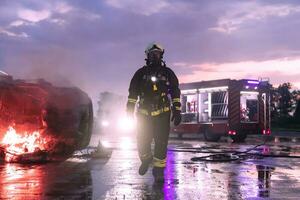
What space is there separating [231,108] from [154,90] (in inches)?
673

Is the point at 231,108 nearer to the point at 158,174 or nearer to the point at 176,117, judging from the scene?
the point at 176,117

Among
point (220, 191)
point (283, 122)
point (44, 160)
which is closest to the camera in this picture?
point (220, 191)

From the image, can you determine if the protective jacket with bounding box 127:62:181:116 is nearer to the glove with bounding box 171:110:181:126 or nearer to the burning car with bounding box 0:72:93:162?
the glove with bounding box 171:110:181:126

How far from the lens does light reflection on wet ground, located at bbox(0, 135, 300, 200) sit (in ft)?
19.5

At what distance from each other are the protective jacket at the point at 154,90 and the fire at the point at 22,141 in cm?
342

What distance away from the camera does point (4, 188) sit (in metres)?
6.25

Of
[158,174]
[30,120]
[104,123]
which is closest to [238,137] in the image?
[104,123]

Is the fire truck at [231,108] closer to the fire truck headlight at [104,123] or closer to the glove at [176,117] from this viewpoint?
the fire truck headlight at [104,123]

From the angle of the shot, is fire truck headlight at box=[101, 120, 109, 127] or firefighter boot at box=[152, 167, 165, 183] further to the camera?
fire truck headlight at box=[101, 120, 109, 127]

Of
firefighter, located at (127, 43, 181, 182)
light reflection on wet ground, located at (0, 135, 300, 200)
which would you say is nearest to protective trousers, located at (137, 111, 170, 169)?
firefighter, located at (127, 43, 181, 182)

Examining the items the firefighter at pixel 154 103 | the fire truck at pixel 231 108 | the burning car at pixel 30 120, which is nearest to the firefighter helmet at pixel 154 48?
the firefighter at pixel 154 103

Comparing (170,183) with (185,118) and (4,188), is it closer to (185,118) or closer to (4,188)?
(4,188)

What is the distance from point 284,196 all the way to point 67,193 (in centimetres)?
248

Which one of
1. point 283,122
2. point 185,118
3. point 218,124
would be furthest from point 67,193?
point 283,122
